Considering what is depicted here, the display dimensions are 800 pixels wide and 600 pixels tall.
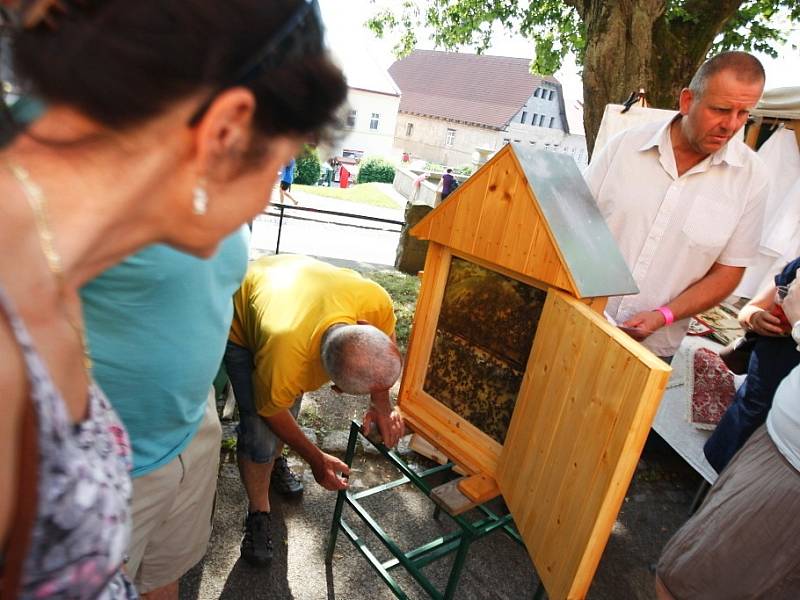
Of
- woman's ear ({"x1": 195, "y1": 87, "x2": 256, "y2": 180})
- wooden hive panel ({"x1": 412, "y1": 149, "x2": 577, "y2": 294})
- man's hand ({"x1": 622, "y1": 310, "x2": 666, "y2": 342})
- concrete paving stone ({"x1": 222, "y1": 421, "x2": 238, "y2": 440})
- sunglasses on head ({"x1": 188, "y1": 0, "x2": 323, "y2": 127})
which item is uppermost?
sunglasses on head ({"x1": 188, "y1": 0, "x2": 323, "y2": 127})

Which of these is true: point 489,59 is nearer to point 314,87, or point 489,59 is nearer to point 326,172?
point 326,172

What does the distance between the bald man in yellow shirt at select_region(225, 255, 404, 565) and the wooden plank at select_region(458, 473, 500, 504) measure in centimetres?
41

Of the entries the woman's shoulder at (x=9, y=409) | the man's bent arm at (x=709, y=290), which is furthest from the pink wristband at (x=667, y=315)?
the woman's shoulder at (x=9, y=409)

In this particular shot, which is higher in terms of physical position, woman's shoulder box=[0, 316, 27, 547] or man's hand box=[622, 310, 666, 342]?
woman's shoulder box=[0, 316, 27, 547]

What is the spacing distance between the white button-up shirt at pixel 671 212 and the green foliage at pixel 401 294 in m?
3.17

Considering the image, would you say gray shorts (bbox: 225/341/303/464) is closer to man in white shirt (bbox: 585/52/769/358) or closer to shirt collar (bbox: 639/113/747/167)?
man in white shirt (bbox: 585/52/769/358)

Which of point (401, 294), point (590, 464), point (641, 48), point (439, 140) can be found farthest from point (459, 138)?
point (590, 464)

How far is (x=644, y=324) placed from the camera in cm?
219

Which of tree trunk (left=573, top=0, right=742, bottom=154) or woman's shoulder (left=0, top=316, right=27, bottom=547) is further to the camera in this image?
tree trunk (left=573, top=0, right=742, bottom=154)

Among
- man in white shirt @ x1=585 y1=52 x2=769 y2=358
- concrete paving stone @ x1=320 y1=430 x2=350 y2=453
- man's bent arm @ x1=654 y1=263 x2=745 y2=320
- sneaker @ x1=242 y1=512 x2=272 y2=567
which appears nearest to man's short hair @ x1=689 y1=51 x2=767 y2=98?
man in white shirt @ x1=585 y1=52 x2=769 y2=358

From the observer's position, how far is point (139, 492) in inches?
63.4

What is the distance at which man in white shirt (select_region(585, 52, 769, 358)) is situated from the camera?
2.37 metres

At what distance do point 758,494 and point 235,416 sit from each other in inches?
119

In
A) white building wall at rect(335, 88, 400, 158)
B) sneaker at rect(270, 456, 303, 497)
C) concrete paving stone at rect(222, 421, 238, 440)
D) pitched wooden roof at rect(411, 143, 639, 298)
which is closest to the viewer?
pitched wooden roof at rect(411, 143, 639, 298)
